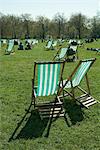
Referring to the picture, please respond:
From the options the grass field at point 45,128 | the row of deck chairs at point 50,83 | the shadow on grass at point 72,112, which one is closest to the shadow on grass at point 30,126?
the grass field at point 45,128

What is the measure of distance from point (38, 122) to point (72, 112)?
961 mm

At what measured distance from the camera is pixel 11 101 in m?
7.13

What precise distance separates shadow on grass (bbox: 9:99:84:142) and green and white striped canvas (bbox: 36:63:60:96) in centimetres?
48

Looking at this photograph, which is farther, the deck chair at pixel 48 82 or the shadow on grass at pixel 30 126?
the deck chair at pixel 48 82

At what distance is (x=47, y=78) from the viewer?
6148 mm

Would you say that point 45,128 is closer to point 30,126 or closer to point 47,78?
point 30,126

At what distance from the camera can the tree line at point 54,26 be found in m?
74.2

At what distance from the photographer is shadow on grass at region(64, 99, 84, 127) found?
575 cm

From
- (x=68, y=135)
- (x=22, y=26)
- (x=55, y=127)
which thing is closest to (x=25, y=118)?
(x=55, y=127)

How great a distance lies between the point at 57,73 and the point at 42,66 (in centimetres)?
40

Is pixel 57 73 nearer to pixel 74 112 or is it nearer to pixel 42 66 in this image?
pixel 42 66

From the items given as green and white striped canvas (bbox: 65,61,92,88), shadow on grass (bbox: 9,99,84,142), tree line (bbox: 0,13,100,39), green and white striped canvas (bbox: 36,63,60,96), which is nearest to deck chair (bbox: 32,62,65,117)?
green and white striped canvas (bbox: 36,63,60,96)

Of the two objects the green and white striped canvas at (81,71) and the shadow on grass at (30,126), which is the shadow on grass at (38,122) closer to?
the shadow on grass at (30,126)

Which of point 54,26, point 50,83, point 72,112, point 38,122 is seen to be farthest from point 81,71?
point 54,26
